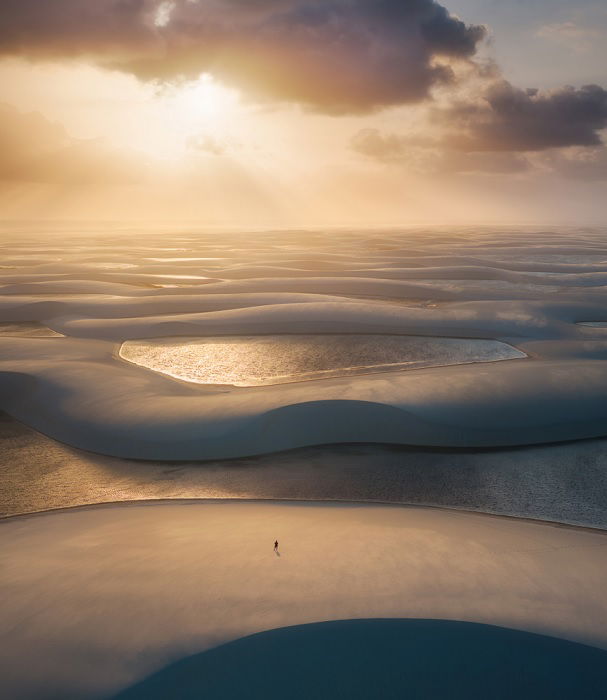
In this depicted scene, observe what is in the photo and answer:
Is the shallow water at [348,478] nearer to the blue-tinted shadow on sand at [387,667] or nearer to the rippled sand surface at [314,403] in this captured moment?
the rippled sand surface at [314,403]

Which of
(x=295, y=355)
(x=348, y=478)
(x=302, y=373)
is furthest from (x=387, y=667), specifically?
(x=295, y=355)

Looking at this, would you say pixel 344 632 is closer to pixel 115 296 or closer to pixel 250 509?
pixel 250 509

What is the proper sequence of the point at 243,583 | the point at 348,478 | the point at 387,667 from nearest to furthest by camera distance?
the point at 387,667
the point at 243,583
the point at 348,478

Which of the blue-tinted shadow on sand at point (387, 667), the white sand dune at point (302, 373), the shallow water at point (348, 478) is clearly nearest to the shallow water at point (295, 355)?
the white sand dune at point (302, 373)

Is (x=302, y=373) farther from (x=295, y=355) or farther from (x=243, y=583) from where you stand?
(x=243, y=583)

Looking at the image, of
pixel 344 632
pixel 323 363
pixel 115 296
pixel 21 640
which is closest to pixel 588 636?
pixel 344 632

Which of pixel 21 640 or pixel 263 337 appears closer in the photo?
pixel 21 640

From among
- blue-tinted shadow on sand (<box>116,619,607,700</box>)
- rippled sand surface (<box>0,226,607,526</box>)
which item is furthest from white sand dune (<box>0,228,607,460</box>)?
blue-tinted shadow on sand (<box>116,619,607,700</box>)
